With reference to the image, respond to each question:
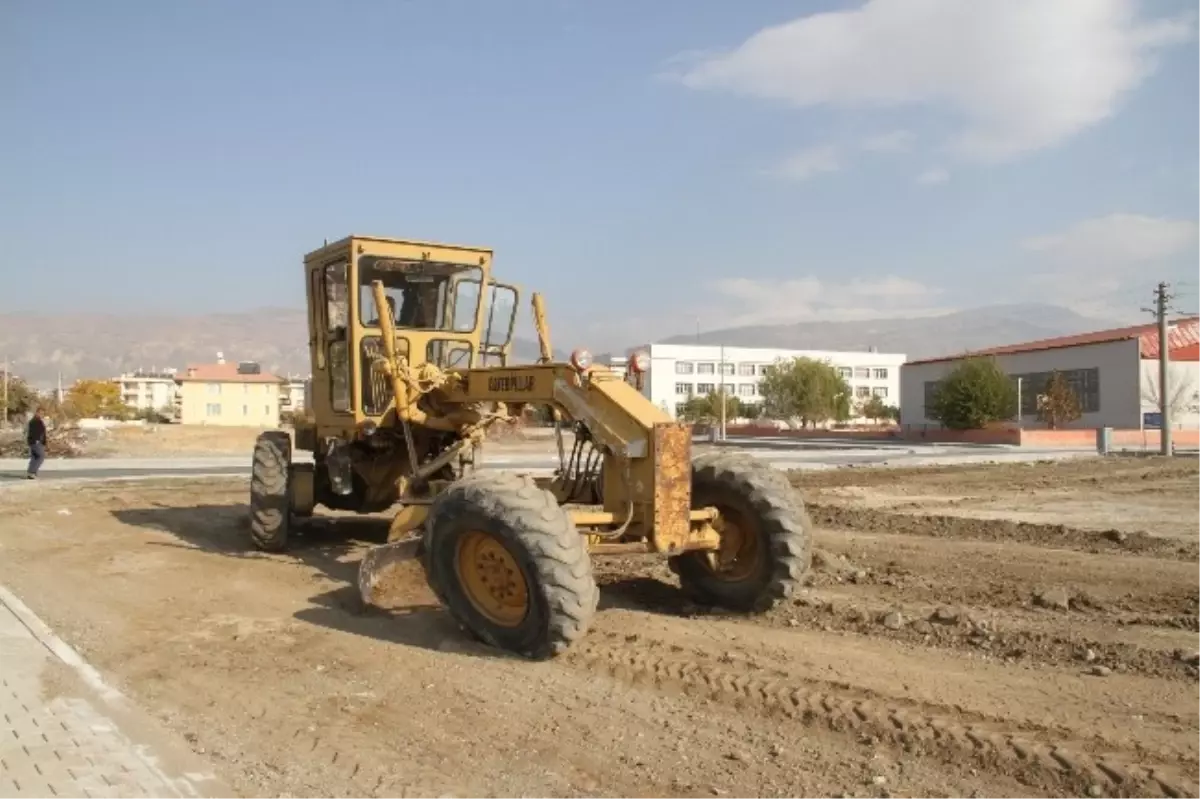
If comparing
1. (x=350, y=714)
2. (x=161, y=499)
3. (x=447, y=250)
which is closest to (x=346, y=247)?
(x=447, y=250)

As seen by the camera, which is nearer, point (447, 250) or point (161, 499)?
point (447, 250)

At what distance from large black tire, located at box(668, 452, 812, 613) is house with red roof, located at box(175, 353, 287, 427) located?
322 ft

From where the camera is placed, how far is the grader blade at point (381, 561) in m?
7.48

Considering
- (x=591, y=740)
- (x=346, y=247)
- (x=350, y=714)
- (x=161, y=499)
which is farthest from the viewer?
(x=161, y=499)

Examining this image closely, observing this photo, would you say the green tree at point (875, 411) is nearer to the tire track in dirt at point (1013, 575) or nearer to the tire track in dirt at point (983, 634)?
the tire track in dirt at point (1013, 575)

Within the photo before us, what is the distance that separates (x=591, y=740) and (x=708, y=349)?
119m

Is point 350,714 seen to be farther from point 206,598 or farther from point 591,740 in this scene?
point 206,598

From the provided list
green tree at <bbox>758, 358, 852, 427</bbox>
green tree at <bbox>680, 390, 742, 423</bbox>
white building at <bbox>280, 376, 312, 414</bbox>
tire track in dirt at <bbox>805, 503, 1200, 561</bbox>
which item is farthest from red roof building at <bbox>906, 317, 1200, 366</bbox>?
tire track in dirt at <bbox>805, 503, 1200, 561</bbox>

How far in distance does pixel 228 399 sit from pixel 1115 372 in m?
80.7

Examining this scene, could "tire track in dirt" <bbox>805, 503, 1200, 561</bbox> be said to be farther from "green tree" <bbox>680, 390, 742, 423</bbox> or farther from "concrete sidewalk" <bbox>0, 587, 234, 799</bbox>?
"green tree" <bbox>680, 390, 742, 423</bbox>

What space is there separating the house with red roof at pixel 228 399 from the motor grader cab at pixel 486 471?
308 feet

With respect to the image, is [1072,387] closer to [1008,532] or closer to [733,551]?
[1008,532]

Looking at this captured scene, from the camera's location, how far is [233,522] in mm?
14125

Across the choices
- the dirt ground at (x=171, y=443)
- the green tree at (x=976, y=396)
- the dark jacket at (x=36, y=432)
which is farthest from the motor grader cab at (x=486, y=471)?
the green tree at (x=976, y=396)
